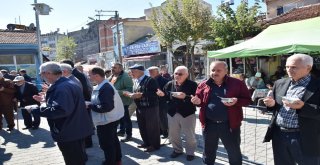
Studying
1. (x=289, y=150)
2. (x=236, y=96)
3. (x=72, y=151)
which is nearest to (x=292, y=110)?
(x=289, y=150)

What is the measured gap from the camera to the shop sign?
2768 cm

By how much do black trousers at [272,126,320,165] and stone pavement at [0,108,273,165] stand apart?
1.63 meters

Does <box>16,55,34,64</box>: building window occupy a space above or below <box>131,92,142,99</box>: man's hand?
above

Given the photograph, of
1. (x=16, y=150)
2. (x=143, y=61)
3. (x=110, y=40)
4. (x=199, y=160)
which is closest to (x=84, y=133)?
(x=199, y=160)

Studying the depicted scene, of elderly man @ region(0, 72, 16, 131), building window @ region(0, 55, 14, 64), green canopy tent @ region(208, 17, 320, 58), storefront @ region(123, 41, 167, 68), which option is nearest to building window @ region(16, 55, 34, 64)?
building window @ region(0, 55, 14, 64)

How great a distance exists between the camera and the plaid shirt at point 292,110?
10.2 ft

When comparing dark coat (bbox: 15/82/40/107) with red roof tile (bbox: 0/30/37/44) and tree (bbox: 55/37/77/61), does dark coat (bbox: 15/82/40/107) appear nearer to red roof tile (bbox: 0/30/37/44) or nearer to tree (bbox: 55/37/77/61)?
red roof tile (bbox: 0/30/37/44)

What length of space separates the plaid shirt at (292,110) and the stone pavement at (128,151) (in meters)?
1.91

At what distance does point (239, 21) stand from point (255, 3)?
1.81 m

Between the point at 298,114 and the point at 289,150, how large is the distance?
467mm

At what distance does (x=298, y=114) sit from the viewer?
3.08m

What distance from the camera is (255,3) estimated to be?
1633 centimetres

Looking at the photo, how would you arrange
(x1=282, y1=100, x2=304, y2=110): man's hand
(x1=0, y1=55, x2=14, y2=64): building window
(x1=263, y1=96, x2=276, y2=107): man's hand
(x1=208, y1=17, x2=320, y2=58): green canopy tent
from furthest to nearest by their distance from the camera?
1. (x1=0, y1=55, x2=14, y2=64): building window
2. (x1=208, y1=17, x2=320, y2=58): green canopy tent
3. (x1=263, y1=96, x2=276, y2=107): man's hand
4. (x1=282, y1=100, x2=304, y2=110): man's hand

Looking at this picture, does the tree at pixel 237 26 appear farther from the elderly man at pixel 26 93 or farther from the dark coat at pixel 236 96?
the dark coat at pixel 236 96
